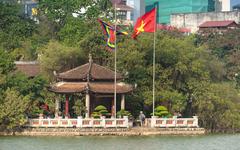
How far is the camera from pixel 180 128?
2005 inches

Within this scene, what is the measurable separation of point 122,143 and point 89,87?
305 inches

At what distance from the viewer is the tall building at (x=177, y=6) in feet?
420

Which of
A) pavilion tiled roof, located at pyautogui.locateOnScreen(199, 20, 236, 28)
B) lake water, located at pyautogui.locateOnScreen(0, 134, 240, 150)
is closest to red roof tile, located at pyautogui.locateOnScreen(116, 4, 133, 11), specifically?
pavilion tiled roof, located at pyautogui.locateOnScreen(199, 20, 236, 28)

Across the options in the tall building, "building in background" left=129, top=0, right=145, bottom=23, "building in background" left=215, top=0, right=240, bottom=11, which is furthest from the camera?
"building in background" left=215, top=0, right=240, bottom=11

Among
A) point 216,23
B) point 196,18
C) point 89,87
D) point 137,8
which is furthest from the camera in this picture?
point 137,8

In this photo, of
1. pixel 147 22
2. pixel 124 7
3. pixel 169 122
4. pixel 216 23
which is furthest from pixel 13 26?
pixel 124 7

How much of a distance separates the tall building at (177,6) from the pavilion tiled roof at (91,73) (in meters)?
75.6

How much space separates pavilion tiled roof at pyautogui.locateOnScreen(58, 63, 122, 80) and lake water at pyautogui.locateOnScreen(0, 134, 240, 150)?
553 cm

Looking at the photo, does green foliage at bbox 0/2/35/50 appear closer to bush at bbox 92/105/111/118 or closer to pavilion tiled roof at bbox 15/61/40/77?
pavilion tiled roof at bbox 15/61/40/77

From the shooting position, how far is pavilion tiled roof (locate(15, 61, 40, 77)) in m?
59.7

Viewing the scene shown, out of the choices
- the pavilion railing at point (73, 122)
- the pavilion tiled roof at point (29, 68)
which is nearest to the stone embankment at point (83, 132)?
the pavilion railing at point (73, 122)

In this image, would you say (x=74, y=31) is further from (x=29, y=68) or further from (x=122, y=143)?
(x=122, y=143)

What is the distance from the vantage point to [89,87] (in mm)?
51656

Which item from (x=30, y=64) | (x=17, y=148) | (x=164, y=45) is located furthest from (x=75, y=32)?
(x=17, y=148)
